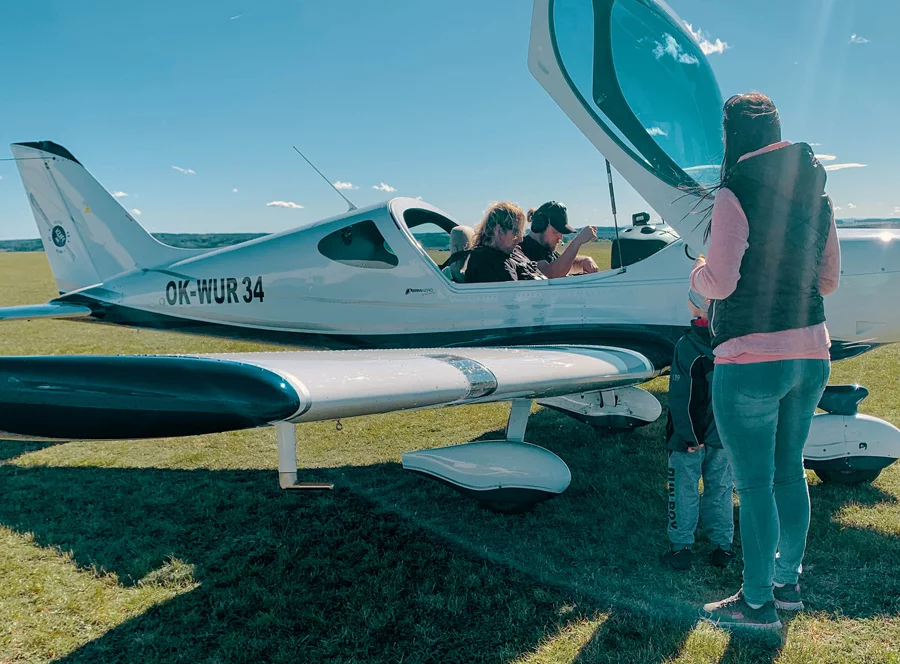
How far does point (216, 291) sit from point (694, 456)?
162 inches

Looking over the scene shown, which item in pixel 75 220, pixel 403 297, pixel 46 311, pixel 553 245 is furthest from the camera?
pixel 75 220

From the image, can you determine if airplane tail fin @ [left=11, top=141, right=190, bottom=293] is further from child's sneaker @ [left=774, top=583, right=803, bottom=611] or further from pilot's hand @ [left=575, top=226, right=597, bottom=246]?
child's sneaker @ [left=774, top=583, right=803, bottom=611]

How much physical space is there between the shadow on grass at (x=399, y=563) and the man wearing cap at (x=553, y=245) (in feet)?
4.83

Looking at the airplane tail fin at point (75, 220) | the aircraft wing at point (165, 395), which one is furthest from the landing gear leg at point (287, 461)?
the airplane tail fin at point (75, 220)

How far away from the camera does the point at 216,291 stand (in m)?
5.15

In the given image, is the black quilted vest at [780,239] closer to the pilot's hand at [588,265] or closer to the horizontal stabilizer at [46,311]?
the pilot's hand at [588,265]

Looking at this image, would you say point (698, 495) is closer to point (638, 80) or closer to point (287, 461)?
point (287, 461)

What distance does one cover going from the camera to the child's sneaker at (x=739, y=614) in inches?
88.3

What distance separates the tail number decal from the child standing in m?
3.51

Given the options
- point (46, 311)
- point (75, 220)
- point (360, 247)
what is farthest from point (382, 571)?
point (75, 220)

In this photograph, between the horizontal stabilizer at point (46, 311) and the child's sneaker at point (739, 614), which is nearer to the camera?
the child's sneaker at point (739, 614)

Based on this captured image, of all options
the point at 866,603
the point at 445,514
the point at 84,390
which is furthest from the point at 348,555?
the point at 866,603

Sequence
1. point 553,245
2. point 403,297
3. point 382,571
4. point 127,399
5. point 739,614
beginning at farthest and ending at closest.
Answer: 1. point 553,245
2. point 403,297
3. point 382,571
4. point 739,614
5. point 127,399

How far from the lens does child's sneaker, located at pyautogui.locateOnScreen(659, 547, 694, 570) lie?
9.11 ft
